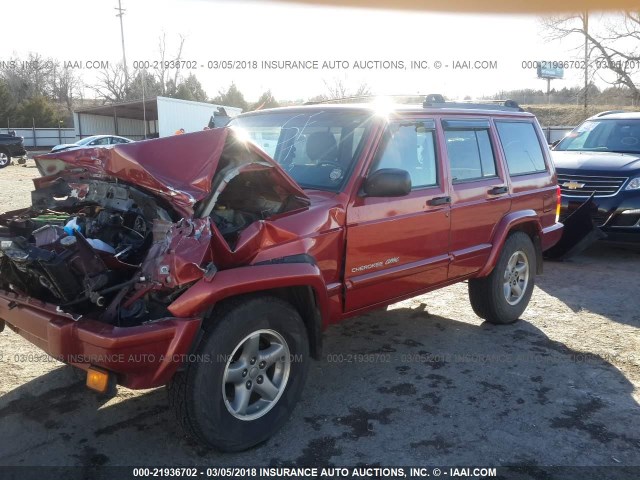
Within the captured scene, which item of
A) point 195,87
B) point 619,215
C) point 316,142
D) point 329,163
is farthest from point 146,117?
point 329,163

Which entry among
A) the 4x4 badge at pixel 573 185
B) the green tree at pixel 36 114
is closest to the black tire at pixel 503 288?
the 4x4 badge at pixel 573 185

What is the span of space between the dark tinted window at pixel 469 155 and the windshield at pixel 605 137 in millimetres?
5395

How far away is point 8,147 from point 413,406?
24216mm

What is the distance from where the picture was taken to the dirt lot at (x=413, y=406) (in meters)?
3.33

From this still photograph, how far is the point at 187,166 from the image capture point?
3.22 meters

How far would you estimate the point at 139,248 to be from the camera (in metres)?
3.39

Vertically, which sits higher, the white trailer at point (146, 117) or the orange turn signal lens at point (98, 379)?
the white trailer at point (146, 117)

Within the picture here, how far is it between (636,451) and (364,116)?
276 centimetres

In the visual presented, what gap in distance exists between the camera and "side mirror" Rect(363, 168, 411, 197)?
3.73m

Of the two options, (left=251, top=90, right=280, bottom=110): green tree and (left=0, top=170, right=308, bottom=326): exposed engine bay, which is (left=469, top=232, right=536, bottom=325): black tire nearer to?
(left=0, top=170, right=308, bottom=326): exposed engine bay

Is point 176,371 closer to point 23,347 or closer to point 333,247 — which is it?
point 333,247

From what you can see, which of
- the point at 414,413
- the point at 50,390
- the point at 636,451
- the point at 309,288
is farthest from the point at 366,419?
the point at 50,390

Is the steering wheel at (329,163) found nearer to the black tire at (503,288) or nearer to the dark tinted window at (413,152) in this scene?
the dark tinted window at (413,152)

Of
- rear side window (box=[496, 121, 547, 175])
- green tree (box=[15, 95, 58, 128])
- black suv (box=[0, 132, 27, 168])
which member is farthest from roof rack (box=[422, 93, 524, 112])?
green tree (box=[15, 95, 58, 128])
